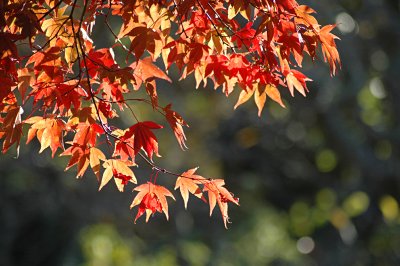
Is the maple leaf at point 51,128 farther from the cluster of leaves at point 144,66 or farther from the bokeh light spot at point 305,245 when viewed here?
the bokeh light spot at point 305,245

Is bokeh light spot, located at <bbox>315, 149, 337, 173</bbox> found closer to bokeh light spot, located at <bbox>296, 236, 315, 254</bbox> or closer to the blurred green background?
the blurred green background

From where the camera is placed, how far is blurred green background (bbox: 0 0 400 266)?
19.5 feet

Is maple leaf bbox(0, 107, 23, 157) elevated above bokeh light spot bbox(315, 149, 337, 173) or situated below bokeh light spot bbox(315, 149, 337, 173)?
above

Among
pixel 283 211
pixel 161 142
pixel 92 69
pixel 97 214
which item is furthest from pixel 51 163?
pixel 92 69

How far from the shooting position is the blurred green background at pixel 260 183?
5.94 meters

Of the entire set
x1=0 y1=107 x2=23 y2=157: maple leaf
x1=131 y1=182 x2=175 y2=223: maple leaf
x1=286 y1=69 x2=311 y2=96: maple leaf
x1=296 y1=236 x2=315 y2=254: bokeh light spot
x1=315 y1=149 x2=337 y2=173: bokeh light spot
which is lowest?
x1=296 y1=236 x2=315 y2=254: bokeh light spot

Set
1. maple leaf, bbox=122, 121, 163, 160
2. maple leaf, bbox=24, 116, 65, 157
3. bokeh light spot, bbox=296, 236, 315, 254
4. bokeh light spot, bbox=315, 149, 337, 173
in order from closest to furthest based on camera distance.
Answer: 1. maple leaf, bbox=122, 121, 163, 160
2. maple leaf, bbox=24, 116, 65, 157
3. bokeh light spot, bbox=296, 236, 315, 254
4. bokeh light spot, bbox=315, 149, 337, 173

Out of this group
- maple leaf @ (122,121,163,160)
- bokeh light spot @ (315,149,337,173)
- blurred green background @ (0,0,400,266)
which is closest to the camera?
maple leaf @ (122,121,163,160)

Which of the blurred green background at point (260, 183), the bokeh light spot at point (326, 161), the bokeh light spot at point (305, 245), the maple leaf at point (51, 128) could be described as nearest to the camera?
the maple leaf at point (51, 128)

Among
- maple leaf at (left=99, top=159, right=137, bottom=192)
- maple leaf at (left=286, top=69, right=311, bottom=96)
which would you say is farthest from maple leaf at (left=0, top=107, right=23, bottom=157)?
maple leaf at (left=286, top=69, right=311, bottom=96)

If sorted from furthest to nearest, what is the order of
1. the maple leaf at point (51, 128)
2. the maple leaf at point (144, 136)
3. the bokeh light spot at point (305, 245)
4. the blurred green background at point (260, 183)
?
the bokeh light spot at point (305, 245) < the blurred green background at point (260, 183) < the maple leaf at point (51, 128) < the maple leaf at point (144, 136)

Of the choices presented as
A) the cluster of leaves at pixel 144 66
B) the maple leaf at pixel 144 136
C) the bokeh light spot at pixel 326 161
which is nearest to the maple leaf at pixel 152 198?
the cluster of leaves at pixel 144 66

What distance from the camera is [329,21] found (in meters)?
5.70

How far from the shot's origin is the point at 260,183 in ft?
21.7
